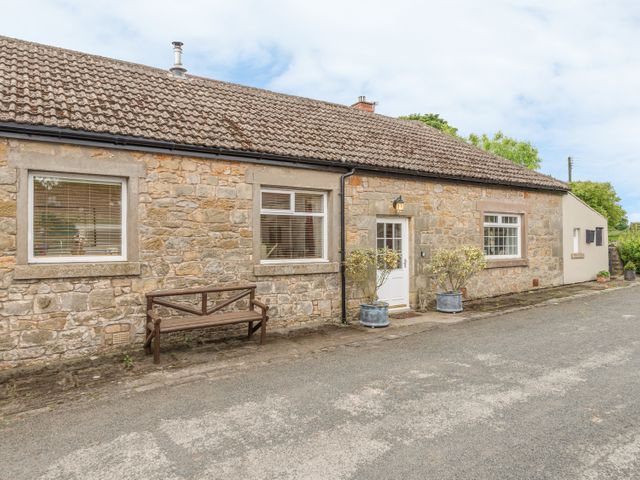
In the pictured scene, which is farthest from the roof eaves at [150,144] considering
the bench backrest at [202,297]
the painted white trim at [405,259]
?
the bench backrest at [202,297]

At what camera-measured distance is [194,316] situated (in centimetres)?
691

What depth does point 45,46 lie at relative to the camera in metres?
8.83

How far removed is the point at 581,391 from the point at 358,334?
3786 mm

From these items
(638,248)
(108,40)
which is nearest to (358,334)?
(108,40)

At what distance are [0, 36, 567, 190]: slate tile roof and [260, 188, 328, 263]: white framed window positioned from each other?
85 cm

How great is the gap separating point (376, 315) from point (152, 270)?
4349 mm

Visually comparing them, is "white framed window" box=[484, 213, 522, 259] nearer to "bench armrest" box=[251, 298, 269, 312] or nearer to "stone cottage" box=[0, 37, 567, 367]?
"stone cottage" box=[0, 37, 567, 367]

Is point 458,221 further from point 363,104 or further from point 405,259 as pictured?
point 363,104

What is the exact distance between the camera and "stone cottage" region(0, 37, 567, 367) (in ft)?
19.6

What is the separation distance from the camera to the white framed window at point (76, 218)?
611 cm

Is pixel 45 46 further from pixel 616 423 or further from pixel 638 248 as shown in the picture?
pixel 638 248

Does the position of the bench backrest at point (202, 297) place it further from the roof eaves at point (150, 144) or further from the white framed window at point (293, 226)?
the roof eaves at point (150, 144)

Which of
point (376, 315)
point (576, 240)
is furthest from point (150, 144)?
point (576, 240)

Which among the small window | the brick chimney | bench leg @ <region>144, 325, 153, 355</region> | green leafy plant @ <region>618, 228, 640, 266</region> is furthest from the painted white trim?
green leafy plant @ <region>618, 228, 640, 266</region>
